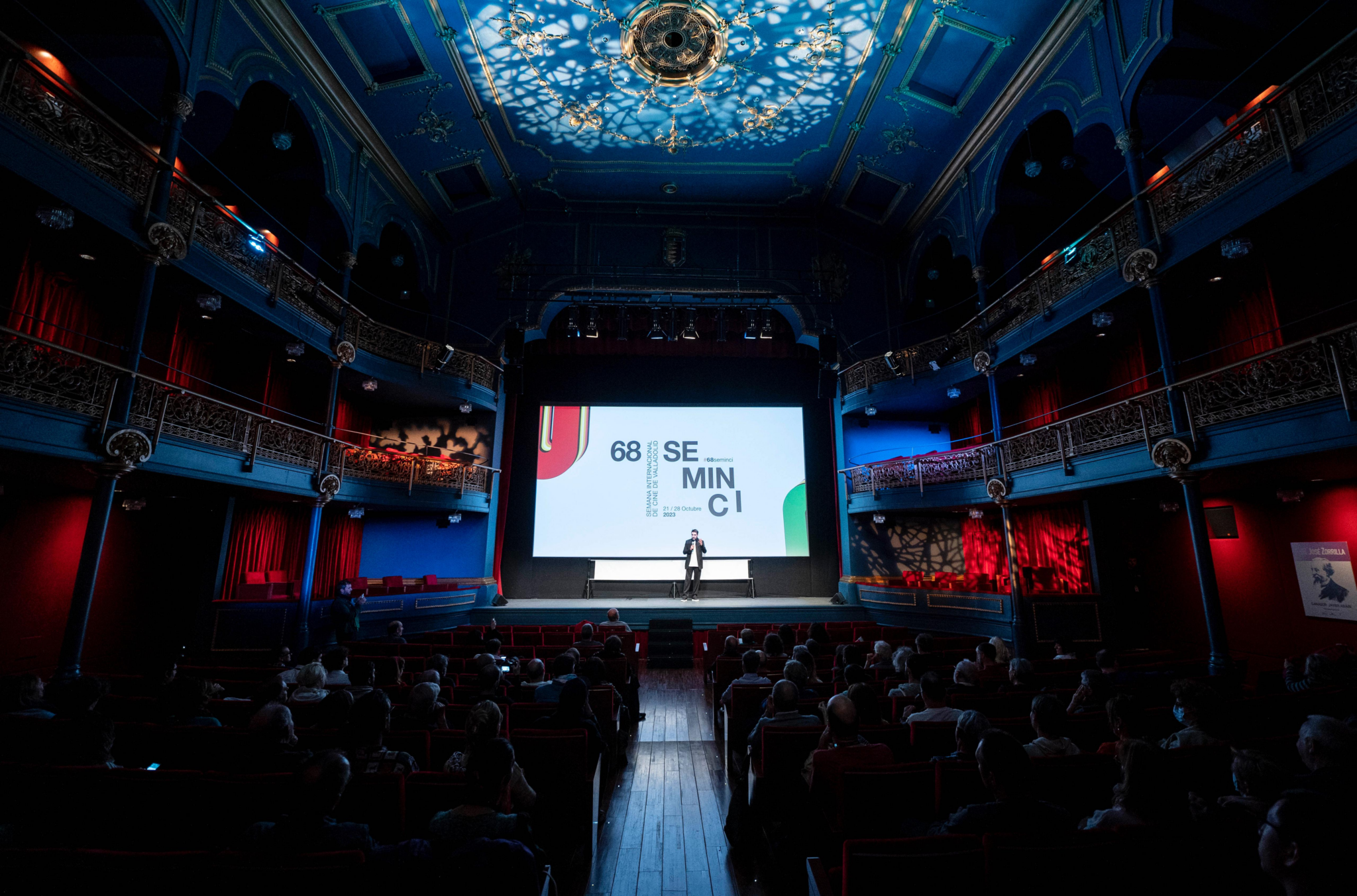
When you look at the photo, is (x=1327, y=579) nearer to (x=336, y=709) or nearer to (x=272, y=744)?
(x=336, y=709)

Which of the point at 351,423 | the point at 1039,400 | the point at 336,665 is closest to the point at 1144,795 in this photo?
the point at 336,665

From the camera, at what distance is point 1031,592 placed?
10914 millimetres

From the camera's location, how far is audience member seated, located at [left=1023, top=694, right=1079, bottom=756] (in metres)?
→ 3.16

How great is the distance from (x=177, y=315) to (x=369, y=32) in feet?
18.0

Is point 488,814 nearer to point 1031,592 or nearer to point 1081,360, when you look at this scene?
point 1031,592

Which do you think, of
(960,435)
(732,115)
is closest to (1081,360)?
(960,435)

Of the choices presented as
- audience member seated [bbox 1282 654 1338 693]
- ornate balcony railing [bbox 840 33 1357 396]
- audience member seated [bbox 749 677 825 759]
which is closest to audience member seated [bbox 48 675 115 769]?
audience member seated [bbox 749 677 825 759]

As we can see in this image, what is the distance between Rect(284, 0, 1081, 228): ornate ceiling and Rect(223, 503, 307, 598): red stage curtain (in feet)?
24.6

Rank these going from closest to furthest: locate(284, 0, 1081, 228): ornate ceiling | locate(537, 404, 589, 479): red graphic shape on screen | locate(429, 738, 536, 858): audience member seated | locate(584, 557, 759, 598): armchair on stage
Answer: locate(429, 738, 536, 858): audience member seated
locate(284, 0, 1081, 228): ornate ceiling
locate(584, 557, 759, 598): armchair on stage
locate(537, 404, 589, 479): red graphic shape on screen

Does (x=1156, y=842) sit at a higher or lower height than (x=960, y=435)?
lower

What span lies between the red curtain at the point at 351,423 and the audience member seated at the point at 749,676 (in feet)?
35.5

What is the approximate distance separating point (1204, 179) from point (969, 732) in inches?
298

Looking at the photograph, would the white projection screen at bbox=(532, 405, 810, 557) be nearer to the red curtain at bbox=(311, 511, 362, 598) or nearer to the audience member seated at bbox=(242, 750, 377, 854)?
the red curtain at bbox=(311, 511, 362, 598)

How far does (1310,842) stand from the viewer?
1541 mm
